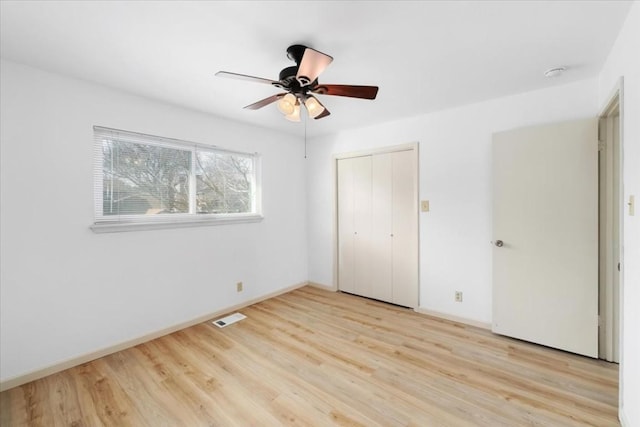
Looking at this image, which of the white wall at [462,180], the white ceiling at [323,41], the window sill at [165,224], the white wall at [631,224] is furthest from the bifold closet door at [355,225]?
the white wall at [631,224]

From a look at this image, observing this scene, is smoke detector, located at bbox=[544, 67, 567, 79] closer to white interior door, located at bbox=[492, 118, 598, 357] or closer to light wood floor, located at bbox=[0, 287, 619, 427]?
white interior door, located at bbox=[492, 118, 598, 357]

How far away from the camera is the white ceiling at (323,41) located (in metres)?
1.50

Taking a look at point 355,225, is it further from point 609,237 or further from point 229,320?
point 609,237

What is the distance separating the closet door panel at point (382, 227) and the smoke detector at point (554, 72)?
165 cm

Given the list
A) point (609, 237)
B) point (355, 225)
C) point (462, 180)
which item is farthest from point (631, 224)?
point (355, 225)

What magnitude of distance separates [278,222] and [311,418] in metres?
2.62

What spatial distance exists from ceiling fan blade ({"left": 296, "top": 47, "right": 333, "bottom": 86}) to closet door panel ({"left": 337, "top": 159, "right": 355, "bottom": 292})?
2195mm

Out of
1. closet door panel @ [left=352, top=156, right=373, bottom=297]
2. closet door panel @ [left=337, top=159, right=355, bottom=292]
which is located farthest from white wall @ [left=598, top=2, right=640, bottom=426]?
closet door panel @ [left=337, top=159, right=355, bottom=292]

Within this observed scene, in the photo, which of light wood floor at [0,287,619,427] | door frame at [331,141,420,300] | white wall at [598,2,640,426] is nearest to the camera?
white wall at [598,2,640,426]

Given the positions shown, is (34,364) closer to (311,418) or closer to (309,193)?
(311,418)

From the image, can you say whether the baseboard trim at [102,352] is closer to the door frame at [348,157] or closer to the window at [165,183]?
the window at [165,183]

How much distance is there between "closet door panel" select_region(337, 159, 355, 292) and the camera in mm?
3936

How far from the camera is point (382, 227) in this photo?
11.9 feet

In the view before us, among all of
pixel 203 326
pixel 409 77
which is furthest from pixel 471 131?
pixel 203 326
